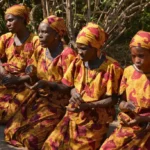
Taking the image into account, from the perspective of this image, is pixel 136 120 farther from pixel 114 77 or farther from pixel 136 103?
pixel 114 77

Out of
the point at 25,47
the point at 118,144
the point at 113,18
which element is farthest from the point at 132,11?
the point at 118,144

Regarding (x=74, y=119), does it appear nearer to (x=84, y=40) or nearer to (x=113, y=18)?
(x=84, y=40)

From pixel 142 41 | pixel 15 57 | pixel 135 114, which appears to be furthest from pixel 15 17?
pixel 135 114

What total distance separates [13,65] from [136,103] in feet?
6.12

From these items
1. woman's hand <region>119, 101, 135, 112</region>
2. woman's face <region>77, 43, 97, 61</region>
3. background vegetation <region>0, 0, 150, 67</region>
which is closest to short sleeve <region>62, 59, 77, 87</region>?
woman's face <region>77, 43, 97, 61</region>

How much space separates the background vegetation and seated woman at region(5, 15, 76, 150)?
126cm

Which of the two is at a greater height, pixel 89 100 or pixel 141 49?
pixel 141 49

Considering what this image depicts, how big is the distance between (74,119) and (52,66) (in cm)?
63

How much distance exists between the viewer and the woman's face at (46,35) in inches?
193

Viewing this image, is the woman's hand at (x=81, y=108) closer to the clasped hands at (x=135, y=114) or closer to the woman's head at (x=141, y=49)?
the clasped hands at (x=135, y=114)

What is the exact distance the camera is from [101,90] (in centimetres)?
447

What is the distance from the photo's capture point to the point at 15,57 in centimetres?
555

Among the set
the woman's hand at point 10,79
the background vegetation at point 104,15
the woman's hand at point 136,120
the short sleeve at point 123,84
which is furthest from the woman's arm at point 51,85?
the background vegetation at point 104,15

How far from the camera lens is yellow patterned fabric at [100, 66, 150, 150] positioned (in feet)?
13.6
